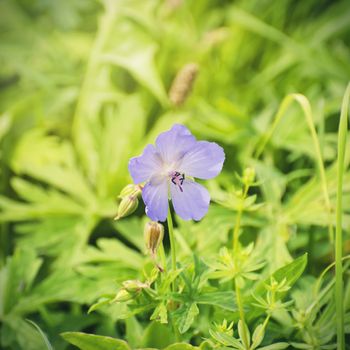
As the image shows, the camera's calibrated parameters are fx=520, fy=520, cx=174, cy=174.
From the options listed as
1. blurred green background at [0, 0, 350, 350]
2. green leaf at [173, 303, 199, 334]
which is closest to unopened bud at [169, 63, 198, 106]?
blurred green background at [0, 0, 350, 350]

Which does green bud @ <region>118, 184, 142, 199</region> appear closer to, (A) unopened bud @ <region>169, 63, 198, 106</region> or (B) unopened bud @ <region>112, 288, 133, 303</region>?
(B) unopened bud @ <region>112, 288, 133, 303</region>

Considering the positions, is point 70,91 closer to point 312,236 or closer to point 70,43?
point 70,43

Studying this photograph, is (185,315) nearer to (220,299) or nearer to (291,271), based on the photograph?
(220,299)

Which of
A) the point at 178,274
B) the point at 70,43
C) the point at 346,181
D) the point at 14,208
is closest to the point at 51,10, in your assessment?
the point at 70,43

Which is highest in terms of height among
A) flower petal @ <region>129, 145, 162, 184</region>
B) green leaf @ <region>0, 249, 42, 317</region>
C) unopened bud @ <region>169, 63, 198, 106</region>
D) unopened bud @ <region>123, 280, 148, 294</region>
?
unopened bud @ <region>169, 63, 198, 106</region>

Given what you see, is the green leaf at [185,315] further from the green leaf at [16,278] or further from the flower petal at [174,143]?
the green leaf at [16,278]

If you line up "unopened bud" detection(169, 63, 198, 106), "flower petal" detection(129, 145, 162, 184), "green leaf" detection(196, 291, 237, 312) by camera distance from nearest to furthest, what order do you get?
1. "flower petal" detection(129, 145, 162, 184)
2. "green leaf" detection(196, 291, 237, 312)
3. "unopened bud" detection(169, 63, 198, 106)

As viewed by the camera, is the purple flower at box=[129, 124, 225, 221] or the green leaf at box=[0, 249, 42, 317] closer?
the purple flower at box=[129, 124, 225, 221]

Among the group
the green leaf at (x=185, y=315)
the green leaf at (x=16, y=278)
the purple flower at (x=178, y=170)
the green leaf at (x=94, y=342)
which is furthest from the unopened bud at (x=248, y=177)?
the green leaf at (x=16, y=278)
